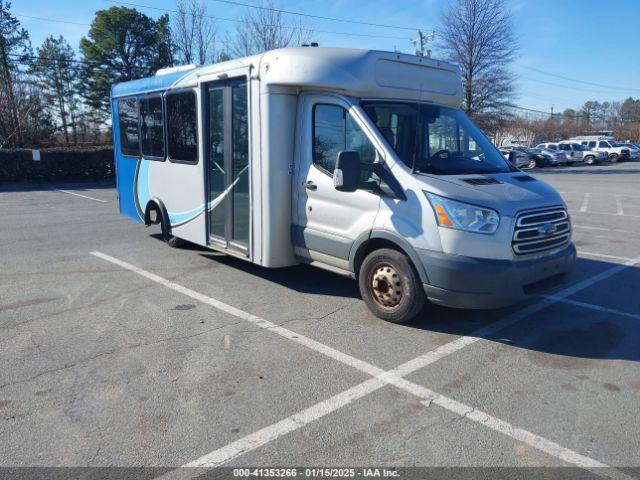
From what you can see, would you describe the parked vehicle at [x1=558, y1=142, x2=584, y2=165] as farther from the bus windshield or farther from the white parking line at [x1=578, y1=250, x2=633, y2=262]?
the bus windshield

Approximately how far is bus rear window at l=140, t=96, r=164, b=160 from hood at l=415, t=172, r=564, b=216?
4.89 meters

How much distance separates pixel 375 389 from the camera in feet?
12.5

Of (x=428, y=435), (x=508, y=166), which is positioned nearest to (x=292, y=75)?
(x=508, y=166)

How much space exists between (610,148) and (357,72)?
4696 centimetres

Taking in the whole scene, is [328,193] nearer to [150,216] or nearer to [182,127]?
[182,127]

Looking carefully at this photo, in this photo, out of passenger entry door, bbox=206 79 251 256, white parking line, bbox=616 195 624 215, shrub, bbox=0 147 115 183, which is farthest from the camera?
shrub, bbox=0 147 115 183

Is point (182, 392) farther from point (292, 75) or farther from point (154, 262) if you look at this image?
point (154, 262)

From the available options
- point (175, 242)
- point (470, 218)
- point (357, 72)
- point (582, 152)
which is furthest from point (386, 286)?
point (582, 152)

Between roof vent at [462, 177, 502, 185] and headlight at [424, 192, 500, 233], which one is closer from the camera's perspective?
headlight at [424, 192, 500, 233]

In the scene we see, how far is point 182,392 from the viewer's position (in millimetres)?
3746

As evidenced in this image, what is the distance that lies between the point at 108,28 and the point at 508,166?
33.4 metres

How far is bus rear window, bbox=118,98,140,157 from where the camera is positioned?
29.0 feet

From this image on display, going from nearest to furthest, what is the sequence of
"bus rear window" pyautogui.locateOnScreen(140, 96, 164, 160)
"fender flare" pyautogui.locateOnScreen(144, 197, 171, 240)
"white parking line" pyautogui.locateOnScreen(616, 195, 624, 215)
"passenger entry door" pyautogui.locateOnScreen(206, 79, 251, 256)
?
"passenger entry door" pyautogui.locateOnScreen(206, 79, 251, 256)
"bus rear window" pyautogui.locateOnScreen(140, 96, 164, 160)
"fender flare" pyautogui.locateOnScreen(144, 197, 171, 240)
"white parking line" pyautogui.locateOnScreen(616, 195, 624, 215)

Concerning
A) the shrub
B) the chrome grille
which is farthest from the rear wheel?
the shrub
